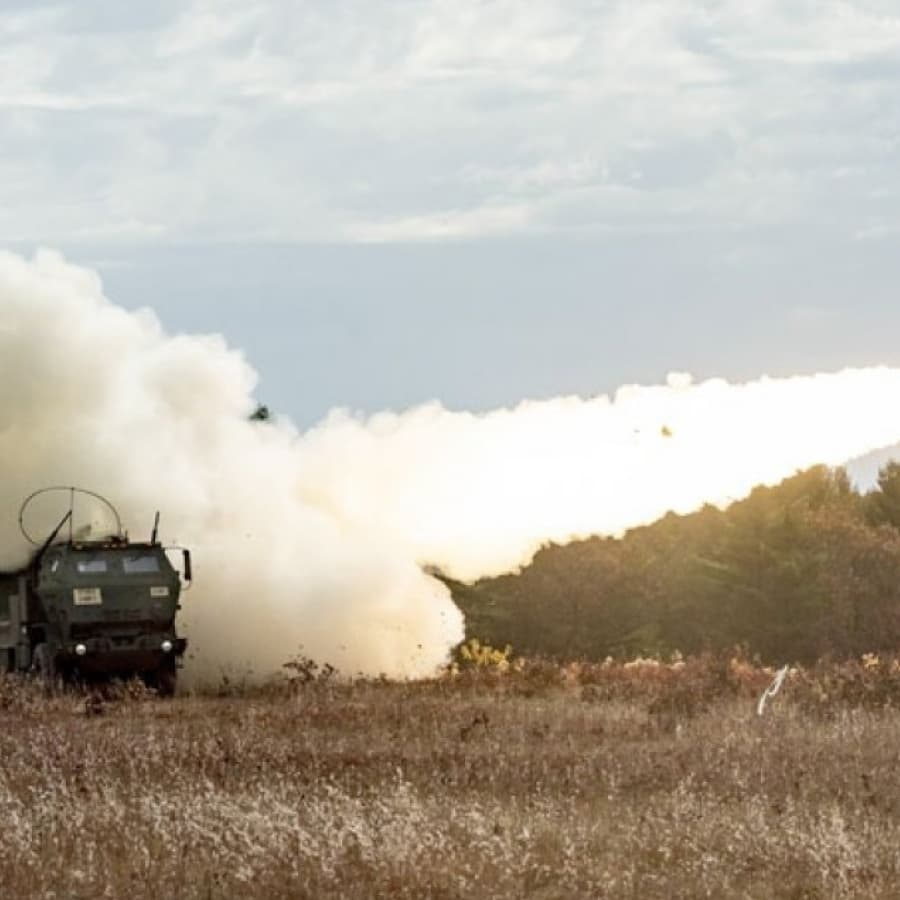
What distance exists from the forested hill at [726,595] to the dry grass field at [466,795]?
103 ft

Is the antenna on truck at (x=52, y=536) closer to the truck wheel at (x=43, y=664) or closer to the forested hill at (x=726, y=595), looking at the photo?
the truck wheel at (x=43, y=664)

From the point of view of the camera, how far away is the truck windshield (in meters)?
33.1

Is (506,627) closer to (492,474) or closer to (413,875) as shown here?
(492,474)

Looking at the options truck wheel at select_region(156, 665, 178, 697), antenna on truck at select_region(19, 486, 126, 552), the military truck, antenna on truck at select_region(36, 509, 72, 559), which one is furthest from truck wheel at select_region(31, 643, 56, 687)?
antenna on truck at select_region(19, 486, 126, 552)

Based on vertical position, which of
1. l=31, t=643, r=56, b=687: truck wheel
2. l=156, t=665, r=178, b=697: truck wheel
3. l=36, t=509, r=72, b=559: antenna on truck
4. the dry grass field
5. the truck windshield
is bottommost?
the dry grass field

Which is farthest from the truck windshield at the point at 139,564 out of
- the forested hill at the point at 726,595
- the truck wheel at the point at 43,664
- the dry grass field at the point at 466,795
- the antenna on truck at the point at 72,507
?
the forested hill at the point at 726,595

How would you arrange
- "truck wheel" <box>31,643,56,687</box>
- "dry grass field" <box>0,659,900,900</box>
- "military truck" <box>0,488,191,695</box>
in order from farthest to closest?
"truck wheel" <box>31,643,56,687</box>
"military truck" <box>0,488,191,695</box>
"dry grass field" <box>0,659,900,900</box>

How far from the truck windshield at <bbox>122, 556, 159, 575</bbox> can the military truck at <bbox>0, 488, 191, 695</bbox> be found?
0.06 ft

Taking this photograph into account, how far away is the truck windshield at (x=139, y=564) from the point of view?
33062 mm

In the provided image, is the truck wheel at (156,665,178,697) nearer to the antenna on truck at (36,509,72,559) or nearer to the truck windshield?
the truck windshield

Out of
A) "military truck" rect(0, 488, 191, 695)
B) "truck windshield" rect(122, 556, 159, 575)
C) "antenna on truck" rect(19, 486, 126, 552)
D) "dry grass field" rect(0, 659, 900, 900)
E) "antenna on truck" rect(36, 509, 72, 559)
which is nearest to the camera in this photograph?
"dry grass field" rect(0, 659, 900, 900)

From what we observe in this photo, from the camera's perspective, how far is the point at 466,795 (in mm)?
16500

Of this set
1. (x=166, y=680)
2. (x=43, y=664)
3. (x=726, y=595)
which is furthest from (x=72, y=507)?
(x=726, y=595)

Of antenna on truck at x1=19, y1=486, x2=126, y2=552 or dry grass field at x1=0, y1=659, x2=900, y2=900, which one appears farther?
antenna on truck at x1=19, y1=486, x2=126, y2=552
